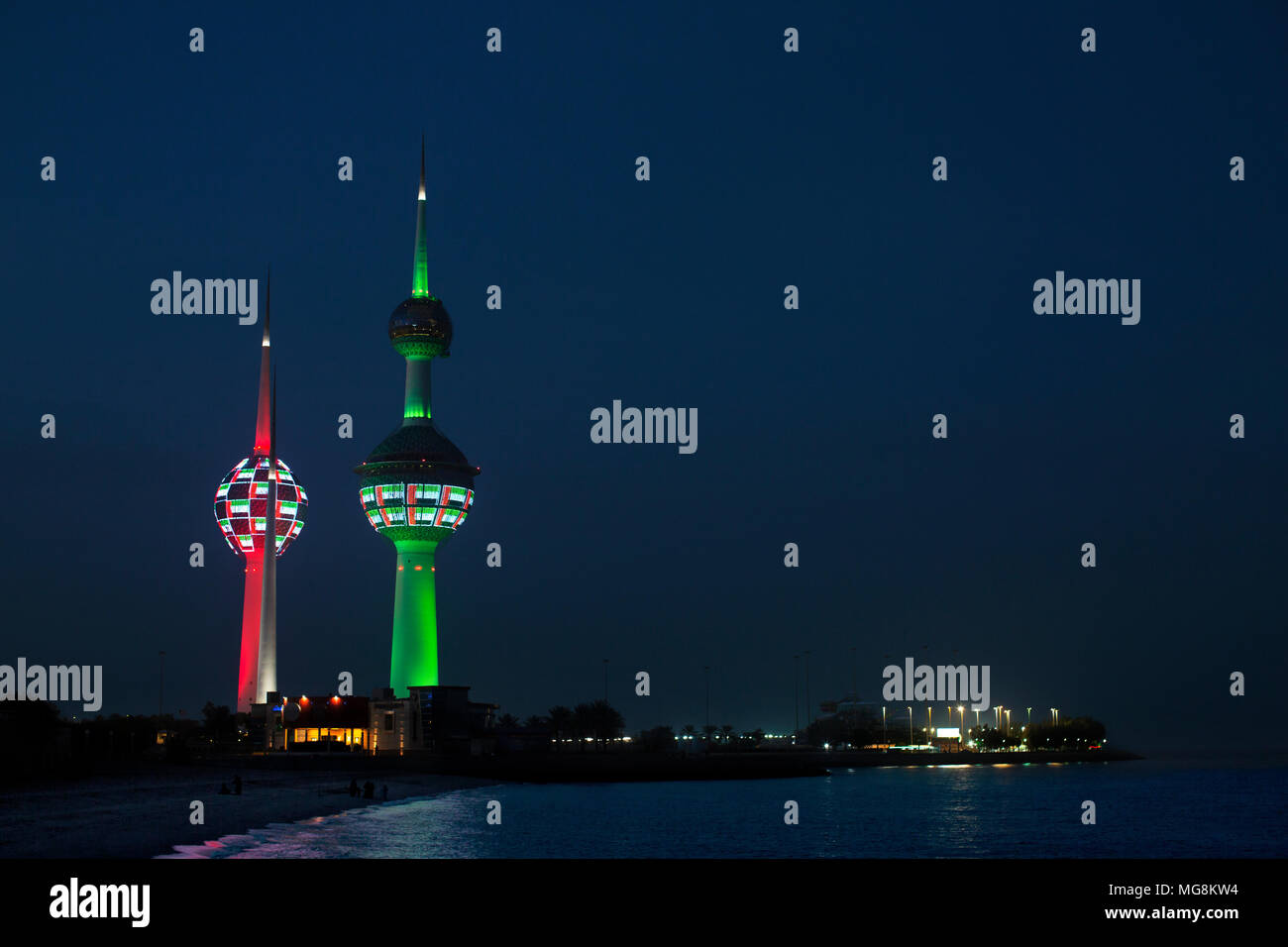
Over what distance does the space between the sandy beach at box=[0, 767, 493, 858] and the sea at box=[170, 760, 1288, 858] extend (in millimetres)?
2302

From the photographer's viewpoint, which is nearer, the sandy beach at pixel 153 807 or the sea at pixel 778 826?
the sandy beach at pixel 153 807

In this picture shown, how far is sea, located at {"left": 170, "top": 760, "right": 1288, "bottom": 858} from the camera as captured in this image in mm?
64000

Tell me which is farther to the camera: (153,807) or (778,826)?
(778,826)

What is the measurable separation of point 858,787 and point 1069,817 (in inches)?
2406

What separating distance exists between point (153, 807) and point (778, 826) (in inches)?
1591

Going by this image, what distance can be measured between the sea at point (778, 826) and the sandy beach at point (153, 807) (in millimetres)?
2302

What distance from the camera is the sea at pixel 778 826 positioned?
6400cm

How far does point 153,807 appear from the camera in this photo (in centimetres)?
7100

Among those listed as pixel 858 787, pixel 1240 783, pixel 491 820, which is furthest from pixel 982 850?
pixel 1240 783

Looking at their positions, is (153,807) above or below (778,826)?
above
